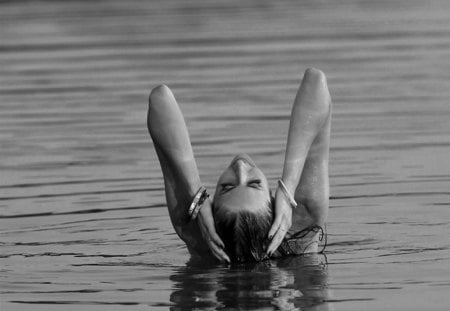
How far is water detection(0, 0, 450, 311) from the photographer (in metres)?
9.94

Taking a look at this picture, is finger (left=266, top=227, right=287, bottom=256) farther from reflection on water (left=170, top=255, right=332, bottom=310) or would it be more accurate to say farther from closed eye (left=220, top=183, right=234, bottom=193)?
closed eye (left=220, top=183, right=234, bottom=193)

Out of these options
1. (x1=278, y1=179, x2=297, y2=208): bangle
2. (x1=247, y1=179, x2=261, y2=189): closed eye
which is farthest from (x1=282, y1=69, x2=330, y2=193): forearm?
(x1=247, y1=179, x2=261, y2=189): closed eye

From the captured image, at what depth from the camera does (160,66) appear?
2248cm

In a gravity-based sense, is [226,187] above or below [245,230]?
above

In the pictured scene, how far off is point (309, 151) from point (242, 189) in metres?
0.95

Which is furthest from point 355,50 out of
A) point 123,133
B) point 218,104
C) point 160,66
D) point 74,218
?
point 74,218

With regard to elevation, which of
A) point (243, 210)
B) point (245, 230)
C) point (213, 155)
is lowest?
point (245, 230)

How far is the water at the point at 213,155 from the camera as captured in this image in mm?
9938

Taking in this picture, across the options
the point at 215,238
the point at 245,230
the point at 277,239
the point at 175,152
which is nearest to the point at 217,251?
the point at 215,238

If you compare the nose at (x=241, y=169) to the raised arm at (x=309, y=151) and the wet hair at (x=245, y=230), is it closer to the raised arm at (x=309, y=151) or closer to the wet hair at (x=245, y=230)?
the wet hair at (x=245, y=230)

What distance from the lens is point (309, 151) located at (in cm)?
1062

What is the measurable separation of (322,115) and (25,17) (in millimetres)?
22530

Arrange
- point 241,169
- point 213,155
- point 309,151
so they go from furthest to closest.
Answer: point 213,155 < point 309,151 < point 241,169

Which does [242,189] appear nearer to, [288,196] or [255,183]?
[255,183]
